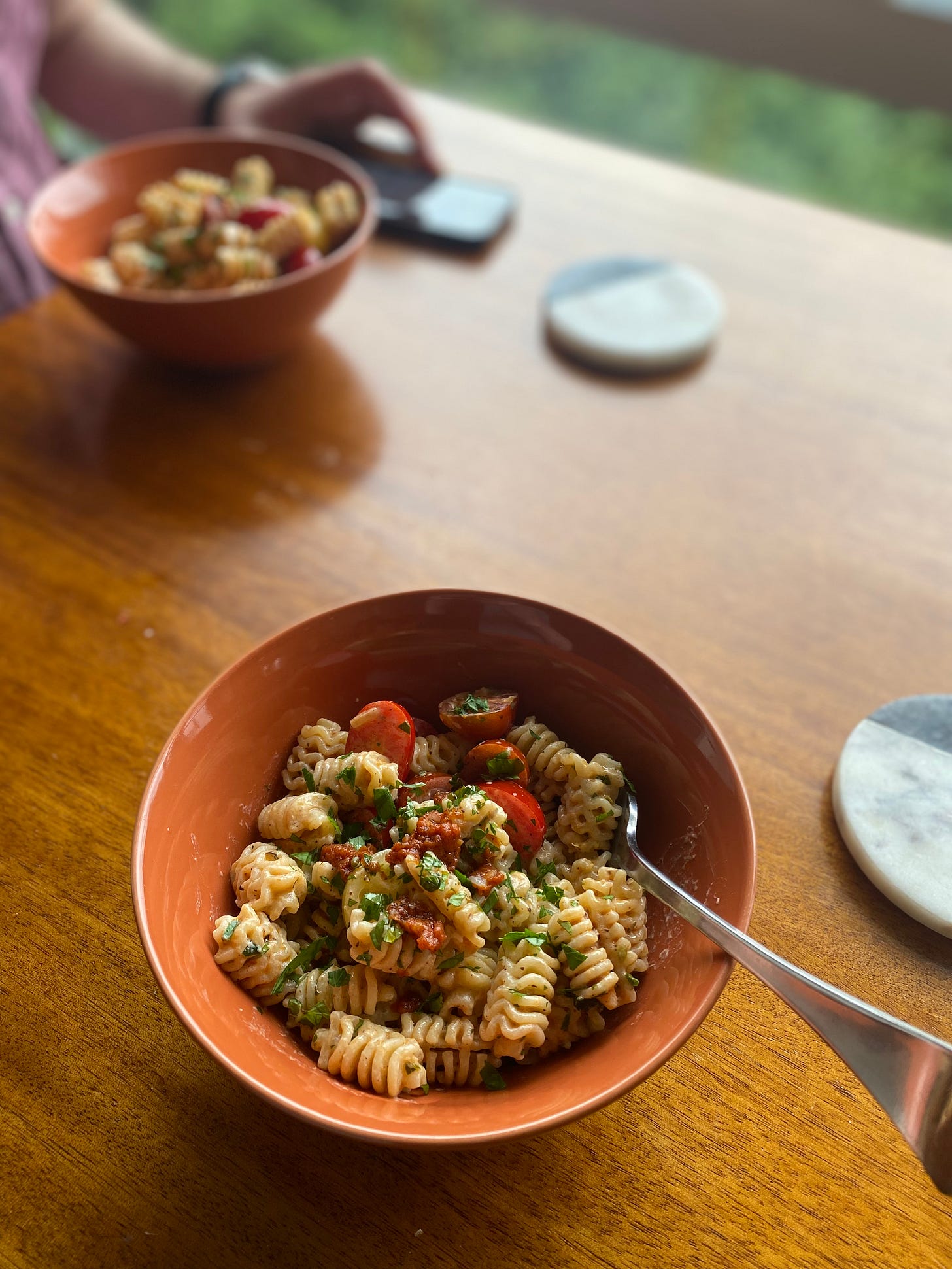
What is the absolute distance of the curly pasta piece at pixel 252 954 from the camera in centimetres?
80

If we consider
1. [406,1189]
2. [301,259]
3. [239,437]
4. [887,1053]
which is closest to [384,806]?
[406,1189]

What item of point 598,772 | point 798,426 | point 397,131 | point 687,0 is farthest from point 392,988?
point 687,0

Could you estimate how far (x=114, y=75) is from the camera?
2.20m

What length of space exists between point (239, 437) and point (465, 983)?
3.04 ft

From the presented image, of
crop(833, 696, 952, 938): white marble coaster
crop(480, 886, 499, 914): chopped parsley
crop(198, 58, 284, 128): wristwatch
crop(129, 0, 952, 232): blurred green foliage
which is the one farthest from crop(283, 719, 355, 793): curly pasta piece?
crop(129, 0, 952, 232): blurred green foliage

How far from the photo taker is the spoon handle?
2.27 ft

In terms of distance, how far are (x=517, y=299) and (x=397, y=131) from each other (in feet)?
2.17

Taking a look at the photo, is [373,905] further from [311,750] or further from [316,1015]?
[311,750]

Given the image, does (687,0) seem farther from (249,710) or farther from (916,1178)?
(916,1178)

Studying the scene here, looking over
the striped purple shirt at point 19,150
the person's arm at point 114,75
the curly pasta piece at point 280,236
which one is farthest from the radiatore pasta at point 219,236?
the person's arm at point 114,75

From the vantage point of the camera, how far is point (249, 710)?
3.05 ft

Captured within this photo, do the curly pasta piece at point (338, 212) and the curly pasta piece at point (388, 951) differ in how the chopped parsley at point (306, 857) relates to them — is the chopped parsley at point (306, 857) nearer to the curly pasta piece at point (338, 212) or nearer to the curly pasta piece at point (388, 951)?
the curly pasta piece at point (388, 951)

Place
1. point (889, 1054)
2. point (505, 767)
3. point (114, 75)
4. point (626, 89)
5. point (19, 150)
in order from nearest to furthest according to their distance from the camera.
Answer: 1. point (889, 1054)
2. point (505, 767)
3. point (19, 150)
4. point (114, 75)
5. point (626, 89)

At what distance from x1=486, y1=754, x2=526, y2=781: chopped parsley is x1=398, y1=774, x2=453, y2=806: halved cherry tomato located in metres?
0.04
